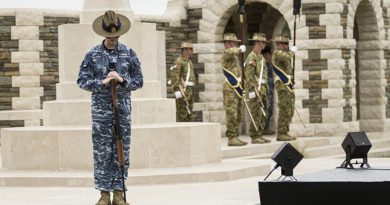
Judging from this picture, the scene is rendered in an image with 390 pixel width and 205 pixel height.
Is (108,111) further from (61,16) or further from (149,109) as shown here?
(61,16)

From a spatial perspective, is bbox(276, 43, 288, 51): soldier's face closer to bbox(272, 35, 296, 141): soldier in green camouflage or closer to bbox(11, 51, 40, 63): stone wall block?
bbox(272, 35, 296, 141): soldier in green camouflage

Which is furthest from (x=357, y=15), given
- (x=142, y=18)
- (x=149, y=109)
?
(x=149, y=109)

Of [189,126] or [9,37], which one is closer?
[189,126]

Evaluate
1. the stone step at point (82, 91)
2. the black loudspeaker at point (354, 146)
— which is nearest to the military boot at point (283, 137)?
the stone step at point (82, 91)

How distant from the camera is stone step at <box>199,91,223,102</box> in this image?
95.4 ft

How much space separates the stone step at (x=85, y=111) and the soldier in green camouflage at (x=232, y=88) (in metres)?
5.08

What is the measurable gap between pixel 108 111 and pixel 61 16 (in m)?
12.0

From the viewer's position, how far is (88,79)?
14.3 m

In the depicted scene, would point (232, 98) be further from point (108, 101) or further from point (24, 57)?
point (108, 101)

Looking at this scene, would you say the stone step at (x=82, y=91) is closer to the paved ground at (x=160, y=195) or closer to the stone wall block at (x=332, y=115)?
the paved ground at (x=160, y=195)

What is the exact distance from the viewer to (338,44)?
27875 millimetres

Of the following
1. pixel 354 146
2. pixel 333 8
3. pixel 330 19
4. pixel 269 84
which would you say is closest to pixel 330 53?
pixel 330 19

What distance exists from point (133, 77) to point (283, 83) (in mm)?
11219

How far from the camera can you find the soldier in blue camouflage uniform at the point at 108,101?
1419cm
